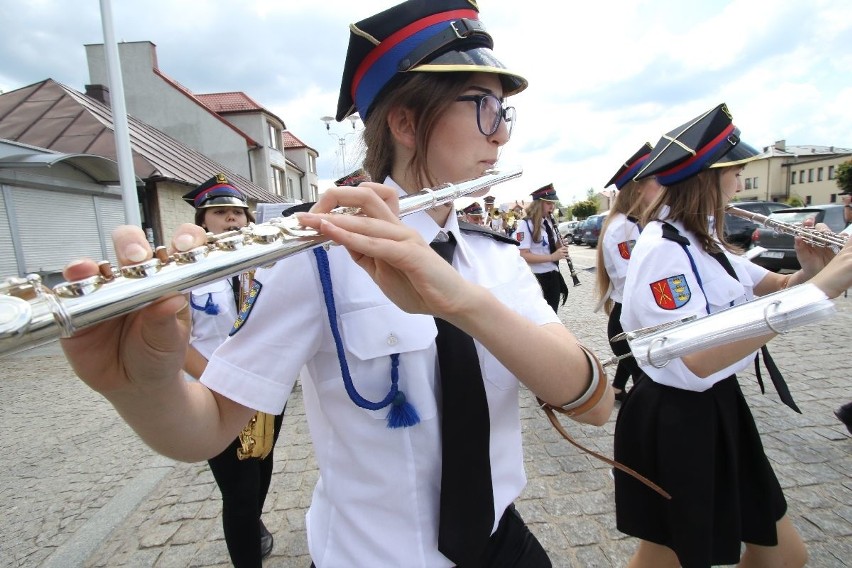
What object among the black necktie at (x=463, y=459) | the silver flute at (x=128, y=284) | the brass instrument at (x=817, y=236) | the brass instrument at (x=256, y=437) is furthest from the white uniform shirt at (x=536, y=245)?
the silver flute at (x=128, y=284)

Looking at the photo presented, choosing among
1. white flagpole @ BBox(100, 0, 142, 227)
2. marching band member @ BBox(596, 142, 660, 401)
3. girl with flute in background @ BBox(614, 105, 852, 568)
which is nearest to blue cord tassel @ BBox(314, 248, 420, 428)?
girl with flute in background @ BBox(614, 105, 852, 568)

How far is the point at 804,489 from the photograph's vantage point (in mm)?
2934

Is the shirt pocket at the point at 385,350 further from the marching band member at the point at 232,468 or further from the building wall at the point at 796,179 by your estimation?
the building wall at the point at 796,179

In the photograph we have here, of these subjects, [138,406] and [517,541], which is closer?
[138,406]

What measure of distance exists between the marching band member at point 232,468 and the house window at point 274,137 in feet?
94.0

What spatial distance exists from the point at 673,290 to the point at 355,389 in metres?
1.48

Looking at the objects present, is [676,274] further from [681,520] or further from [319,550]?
[319,550]

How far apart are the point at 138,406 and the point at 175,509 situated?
2.83m

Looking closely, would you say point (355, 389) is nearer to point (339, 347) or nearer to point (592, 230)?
point (339, 347)

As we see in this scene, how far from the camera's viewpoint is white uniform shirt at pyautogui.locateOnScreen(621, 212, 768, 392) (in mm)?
1906

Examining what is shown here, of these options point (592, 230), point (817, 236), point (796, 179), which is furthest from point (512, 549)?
point (796, 179)

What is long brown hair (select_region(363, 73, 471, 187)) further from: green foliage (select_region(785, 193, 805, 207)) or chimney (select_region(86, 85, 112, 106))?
green foliage (select_region(785, 193, 805, 207))

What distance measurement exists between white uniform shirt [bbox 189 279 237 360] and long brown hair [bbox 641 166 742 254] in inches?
89.3

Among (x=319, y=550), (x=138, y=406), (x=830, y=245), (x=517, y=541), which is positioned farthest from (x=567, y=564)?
(x=138, y=406)
